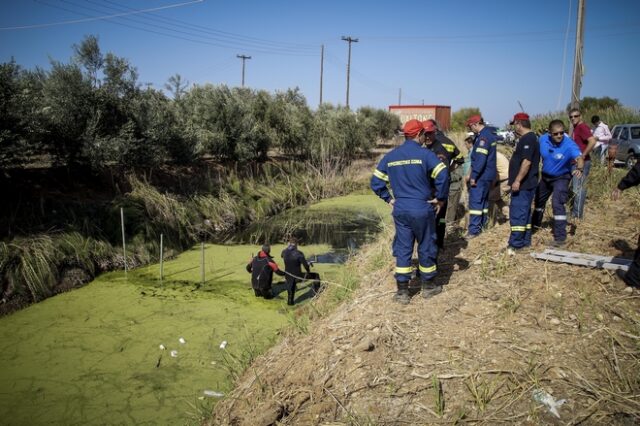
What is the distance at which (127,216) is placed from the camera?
33.2 feet

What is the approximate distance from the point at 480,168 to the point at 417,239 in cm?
214

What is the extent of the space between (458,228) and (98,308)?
6172 mm

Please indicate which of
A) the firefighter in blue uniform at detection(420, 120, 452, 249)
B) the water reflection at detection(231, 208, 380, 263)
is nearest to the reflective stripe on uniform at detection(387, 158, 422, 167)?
the firefighter in blue uniform at detection(420, 120, 452, 249)

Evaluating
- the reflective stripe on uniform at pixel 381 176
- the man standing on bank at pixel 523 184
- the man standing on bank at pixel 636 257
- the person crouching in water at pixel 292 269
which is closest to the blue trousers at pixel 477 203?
the man standing on bank at pixel 523 184

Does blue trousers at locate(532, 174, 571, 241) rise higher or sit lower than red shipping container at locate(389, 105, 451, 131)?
lower

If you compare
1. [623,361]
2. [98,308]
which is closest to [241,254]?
[98,308]

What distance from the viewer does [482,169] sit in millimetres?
5707

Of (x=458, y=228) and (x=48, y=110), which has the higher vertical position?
(x=48, y=110)

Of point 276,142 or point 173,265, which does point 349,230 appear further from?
point 276,142

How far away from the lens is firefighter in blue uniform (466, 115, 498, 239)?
5.66 meters

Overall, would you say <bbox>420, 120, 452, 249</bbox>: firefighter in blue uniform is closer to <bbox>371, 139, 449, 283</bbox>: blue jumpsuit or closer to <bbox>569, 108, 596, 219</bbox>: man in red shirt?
<bbox>371, 139, 449, 283</bbox>: blue jumpsuit

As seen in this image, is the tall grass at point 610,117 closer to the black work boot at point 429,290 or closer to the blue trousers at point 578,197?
the blue trousers at point 578,197

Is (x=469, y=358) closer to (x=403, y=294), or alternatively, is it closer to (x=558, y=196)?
(x=403, y=294)

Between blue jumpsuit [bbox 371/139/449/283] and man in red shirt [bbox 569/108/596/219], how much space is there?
337 cm
